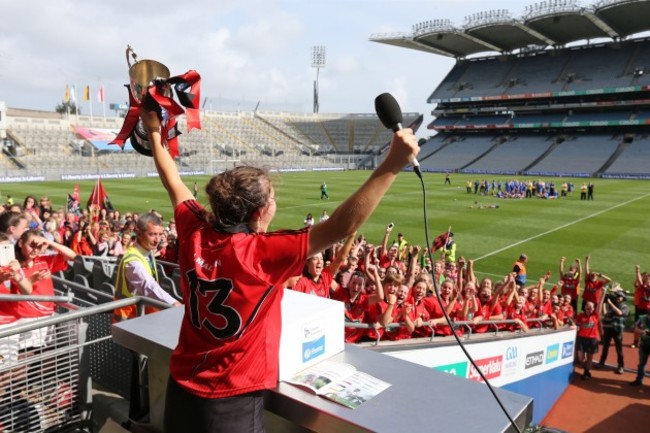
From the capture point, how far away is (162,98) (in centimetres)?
236

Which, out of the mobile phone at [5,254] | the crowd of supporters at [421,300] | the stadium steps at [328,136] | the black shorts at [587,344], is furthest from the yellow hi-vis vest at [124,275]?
the stadium steps at [328,136]

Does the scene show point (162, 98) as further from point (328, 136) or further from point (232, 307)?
point (328, 136)

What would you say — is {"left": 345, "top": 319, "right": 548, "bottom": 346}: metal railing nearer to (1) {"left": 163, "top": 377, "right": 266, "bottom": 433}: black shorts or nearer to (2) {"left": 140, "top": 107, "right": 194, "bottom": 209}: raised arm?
(2) {"left": 140, "top": 107, "right": 194, "bottom": 209}: raised arm

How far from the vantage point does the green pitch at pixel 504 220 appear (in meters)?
16.6

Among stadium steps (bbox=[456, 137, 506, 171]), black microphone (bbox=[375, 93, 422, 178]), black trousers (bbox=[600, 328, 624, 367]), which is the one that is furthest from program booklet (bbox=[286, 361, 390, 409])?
stadium steps (bbox=[456, 137, 506, 171])

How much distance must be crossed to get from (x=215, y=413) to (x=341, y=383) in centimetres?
49

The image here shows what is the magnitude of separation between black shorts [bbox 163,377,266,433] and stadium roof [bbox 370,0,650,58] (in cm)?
6280

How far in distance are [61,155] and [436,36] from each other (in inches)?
1995

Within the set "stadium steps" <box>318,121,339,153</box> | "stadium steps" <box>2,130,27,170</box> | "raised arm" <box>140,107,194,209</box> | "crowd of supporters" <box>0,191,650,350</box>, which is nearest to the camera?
"raised arm" <box>140,107,194,209</box>

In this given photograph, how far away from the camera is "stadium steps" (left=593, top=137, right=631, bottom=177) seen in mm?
52547

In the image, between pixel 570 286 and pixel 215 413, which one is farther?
pixel 570 286

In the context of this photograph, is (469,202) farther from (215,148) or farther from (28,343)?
(215,148)

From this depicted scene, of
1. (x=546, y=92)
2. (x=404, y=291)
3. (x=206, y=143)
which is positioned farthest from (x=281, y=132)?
(x=404, y=291)

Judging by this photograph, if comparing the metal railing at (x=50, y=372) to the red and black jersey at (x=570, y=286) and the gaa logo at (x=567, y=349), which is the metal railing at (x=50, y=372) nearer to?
the gaa logo at (x=567, y=349)
